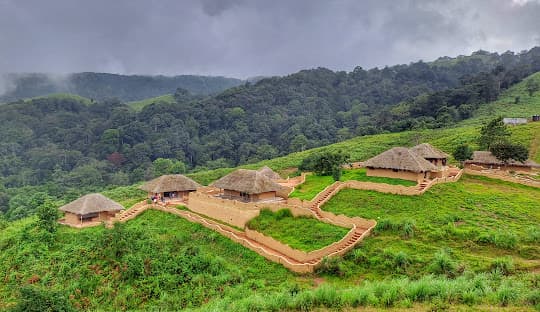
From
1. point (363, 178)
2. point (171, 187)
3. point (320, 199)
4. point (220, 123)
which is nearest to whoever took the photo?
point (320, 199)

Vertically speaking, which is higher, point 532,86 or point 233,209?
point 532,86

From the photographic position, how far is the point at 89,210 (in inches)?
1171

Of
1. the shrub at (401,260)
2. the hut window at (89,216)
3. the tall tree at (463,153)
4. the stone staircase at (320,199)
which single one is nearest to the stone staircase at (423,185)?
the stone staircase at (320,199)

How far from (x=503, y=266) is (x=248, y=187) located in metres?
16.0

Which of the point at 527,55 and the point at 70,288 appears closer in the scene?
the point at 70,288

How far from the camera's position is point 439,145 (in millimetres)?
50125

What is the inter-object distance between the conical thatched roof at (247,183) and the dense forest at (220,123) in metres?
34.9

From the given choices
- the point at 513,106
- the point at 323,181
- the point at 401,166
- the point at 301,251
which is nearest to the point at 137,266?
the point at 301,251

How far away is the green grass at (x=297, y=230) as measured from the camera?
2170cm

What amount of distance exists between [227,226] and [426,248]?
12.6 m

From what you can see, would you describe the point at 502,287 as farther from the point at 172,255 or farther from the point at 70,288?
the point at 70,288

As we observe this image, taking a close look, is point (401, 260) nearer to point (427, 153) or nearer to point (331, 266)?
point (331, 266)

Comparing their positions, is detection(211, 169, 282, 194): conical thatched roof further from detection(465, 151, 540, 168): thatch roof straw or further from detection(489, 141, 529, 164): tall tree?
detection(489, 141, 529, 164): tall tree

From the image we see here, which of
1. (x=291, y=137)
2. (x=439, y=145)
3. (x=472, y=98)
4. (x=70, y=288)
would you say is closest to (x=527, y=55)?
(x=472, y=98)
